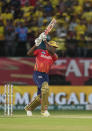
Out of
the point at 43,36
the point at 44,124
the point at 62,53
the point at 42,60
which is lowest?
the point at 44,124

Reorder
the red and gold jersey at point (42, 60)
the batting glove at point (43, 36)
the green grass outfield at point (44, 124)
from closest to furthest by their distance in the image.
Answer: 1. the green grass outfield at point (44, 124)
2. the batting glove at point (43, 36)
3. the red and gold jersey at point (42, 60)

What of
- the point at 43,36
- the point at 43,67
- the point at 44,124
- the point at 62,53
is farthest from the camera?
the point at 62,53

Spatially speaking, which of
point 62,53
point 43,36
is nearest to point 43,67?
point 43,36

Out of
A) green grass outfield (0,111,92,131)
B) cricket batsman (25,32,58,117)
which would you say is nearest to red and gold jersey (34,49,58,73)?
cricket batsman (25,32,58,117)

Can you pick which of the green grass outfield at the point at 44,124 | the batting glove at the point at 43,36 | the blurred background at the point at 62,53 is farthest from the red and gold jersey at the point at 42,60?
the blurred background at the point at 62,53

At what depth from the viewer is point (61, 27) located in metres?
17.7

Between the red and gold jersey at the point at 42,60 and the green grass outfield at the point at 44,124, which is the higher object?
the red and gold jersey at the point at 42,60

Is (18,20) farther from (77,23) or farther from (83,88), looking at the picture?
(83,88)

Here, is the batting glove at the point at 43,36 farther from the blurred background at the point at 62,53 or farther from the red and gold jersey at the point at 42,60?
the blurred background at the point at 62,53

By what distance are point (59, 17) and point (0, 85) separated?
3633mm

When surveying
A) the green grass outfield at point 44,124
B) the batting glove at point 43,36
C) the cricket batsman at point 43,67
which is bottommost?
the green grass outfield at point 44,124

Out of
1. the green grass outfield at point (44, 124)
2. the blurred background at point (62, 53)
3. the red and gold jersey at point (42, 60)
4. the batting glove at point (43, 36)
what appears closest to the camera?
the green grass outfield at point (44, 124)

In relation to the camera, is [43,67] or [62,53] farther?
[62,53]

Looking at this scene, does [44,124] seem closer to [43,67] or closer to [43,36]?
[43,67]
